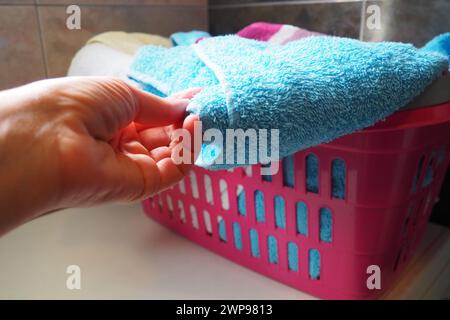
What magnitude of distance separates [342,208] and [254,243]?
0.15 metres

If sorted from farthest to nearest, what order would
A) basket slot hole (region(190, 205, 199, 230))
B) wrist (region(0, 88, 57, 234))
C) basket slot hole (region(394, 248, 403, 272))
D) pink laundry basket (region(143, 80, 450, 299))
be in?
basket slot hole (region(190, 205, 199, 230)), basket slot hole (region(394, 248, 403, 272)), pink laundry basket (region(143, 80, 450, 299)), wrist (region(0, 88, 57, 234))

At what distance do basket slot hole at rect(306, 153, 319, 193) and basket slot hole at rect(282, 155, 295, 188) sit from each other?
0.06 feet

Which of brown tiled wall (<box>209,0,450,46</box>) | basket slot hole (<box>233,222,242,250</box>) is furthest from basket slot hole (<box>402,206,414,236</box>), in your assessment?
brown tiled wall (<box>209,0,450,46</box>)

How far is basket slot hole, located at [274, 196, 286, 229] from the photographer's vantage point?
18.8 inches

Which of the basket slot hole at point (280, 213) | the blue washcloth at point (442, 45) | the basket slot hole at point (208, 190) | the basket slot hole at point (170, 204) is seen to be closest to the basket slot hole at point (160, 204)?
the basket slot hole at point (170, 204)

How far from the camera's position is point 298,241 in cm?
48

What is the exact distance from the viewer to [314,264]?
486mm

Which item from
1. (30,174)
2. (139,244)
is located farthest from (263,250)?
(30,174)

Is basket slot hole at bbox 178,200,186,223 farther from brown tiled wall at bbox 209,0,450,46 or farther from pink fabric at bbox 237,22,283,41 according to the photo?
brown tiled wall at bbox 209,0,450,46

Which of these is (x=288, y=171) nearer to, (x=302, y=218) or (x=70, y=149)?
(x=302, y=218)

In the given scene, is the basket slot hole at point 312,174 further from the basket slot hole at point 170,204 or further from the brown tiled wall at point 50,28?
the brown tiled wall at point 50,28

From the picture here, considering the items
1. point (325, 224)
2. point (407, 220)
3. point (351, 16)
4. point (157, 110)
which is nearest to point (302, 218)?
point (325, 224)

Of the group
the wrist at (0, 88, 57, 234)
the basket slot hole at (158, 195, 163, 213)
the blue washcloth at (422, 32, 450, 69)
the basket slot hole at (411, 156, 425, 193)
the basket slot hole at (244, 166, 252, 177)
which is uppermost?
the blue washcloth at (422, 32, 450, 69)

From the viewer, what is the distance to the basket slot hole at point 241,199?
1.68 feet
